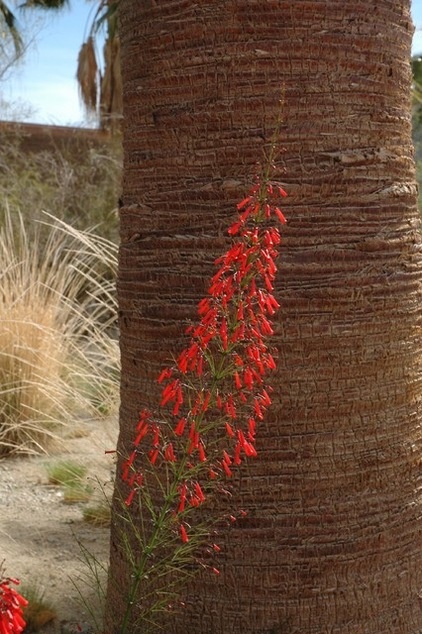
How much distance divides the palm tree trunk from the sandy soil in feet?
2.78

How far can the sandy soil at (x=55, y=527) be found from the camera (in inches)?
170

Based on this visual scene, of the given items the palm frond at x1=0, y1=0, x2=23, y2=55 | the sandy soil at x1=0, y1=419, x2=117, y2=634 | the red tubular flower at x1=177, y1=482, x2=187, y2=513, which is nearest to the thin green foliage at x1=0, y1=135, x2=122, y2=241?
the palm frond at x1=0, y1=0, x2=23, y2=55

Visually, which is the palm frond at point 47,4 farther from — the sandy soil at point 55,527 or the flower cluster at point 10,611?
the flower cluster at point 10,611

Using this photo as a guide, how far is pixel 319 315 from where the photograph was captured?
2.81 metres

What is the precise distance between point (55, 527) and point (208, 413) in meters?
2.82

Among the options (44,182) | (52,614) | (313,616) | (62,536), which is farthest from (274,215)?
(44,182)

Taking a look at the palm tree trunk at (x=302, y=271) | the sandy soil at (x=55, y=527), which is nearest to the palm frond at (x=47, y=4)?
the sandy soil at (x=55, y=527)

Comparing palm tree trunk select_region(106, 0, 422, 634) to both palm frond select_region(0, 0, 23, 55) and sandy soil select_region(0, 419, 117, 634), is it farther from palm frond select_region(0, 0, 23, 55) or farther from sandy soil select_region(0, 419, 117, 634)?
palm frond select_region(0, 0, 23, 55)

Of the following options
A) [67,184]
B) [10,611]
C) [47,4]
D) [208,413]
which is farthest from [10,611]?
[47,4]

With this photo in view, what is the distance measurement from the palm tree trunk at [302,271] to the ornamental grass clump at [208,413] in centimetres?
8

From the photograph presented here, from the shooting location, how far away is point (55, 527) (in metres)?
5.36

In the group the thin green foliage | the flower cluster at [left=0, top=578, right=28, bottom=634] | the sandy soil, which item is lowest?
the sandy soil

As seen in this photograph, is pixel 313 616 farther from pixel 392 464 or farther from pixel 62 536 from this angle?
pixel 62 536

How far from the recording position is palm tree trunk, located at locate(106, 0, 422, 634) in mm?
2801
